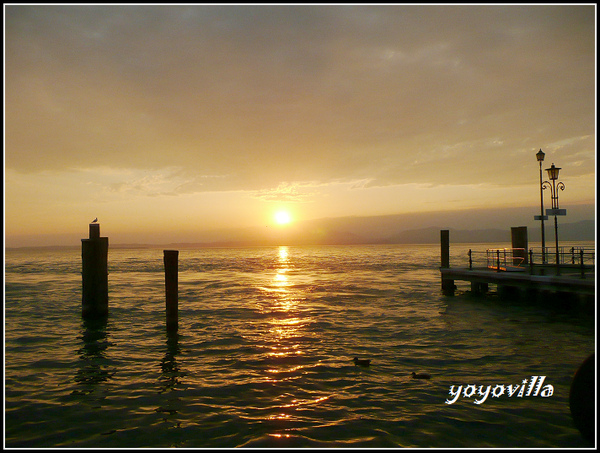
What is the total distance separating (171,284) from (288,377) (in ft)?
20.7

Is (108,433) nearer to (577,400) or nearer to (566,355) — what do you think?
(577,400)

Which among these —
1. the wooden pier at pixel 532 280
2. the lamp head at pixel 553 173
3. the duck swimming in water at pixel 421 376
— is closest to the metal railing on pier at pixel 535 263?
the wooden pier at pixel 532 280

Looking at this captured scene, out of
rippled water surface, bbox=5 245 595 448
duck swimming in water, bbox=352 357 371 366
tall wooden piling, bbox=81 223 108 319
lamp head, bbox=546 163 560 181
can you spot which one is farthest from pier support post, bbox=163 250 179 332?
lamp head, bbox=546 163 560 181

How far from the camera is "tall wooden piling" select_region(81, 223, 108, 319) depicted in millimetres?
14477

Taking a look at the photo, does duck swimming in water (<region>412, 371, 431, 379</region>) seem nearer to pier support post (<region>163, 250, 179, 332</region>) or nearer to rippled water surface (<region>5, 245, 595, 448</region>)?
rippled water surface (<region>5, 245, 595, 448</region>)

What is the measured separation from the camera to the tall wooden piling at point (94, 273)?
47.5ft

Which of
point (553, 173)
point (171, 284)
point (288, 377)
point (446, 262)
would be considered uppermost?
point (553, 173)

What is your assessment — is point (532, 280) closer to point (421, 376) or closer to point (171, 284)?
point (421, 376)
